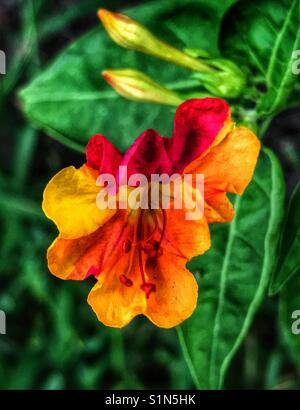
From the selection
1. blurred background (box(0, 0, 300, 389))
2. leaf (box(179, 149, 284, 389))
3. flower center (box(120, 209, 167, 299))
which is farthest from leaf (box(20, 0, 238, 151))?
blurred background (box(0, 0, 300, 389))

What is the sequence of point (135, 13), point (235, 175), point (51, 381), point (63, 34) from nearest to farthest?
point (235, 175) → point (135, 13) → point (51, 381) → point (63, 34)

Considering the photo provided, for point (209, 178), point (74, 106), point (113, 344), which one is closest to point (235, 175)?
point (209, 178)

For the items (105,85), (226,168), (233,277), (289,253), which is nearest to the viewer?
(226,168)

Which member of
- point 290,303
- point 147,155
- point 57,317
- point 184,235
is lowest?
point 57,317

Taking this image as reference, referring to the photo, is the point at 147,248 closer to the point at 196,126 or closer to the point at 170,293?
the point at 170,293

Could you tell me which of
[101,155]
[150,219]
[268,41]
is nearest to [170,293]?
[150,219]

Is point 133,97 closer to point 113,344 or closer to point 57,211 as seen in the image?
point 57,211
